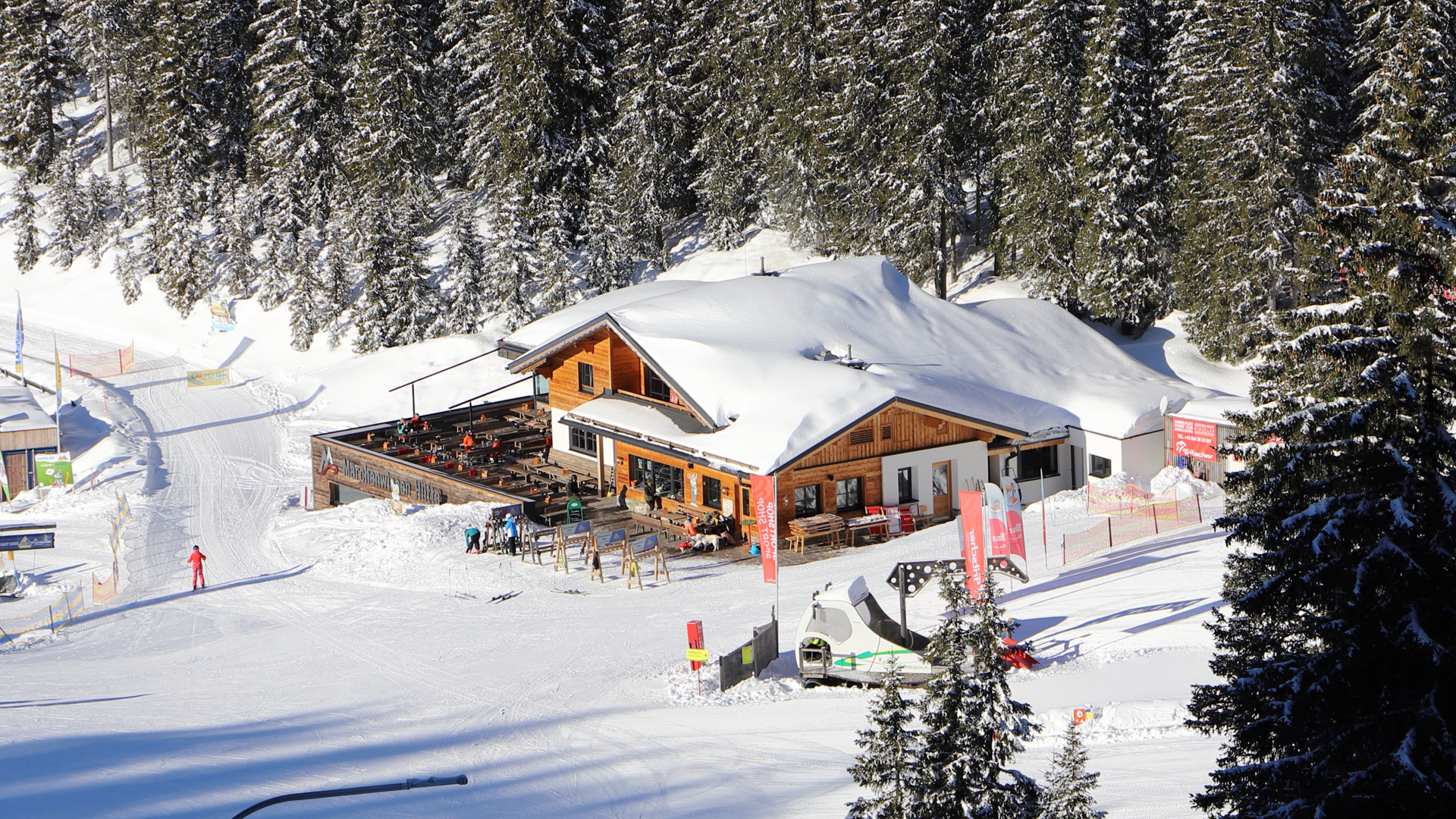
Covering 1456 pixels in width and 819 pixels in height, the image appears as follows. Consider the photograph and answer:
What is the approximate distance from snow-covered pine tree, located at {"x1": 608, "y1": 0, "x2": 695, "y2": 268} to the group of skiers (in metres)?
29.2

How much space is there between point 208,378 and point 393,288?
361 inches

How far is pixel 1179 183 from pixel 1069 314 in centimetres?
710

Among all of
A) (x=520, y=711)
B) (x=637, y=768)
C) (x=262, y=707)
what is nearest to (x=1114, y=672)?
(x=637, y=768)

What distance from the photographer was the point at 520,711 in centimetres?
2230

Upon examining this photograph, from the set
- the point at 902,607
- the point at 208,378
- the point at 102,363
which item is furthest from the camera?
the point at 102,363

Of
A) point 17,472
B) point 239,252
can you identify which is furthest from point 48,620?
A: point 239,252

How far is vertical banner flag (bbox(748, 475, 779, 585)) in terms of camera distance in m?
26.9

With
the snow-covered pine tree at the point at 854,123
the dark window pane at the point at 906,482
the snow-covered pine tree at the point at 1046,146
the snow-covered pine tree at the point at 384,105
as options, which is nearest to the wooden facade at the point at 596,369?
the dark window pane at the point at 906,482

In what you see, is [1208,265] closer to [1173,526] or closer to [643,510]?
[1173,526]

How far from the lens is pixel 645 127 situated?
2473 inches

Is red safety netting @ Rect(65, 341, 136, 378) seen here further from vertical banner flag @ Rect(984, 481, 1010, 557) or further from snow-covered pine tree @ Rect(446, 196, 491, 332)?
vertical banner flag @ Rect(984, 481, 1010, 557)

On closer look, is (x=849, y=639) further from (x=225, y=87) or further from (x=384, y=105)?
(x=225, y=87)

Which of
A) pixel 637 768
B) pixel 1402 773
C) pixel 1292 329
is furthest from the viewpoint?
pixel 637 768

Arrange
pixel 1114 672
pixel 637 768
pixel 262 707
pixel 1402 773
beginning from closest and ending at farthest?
pixel 1402 773 < pixel 637 768 < pixel 1114 672 < pixel 262 707
